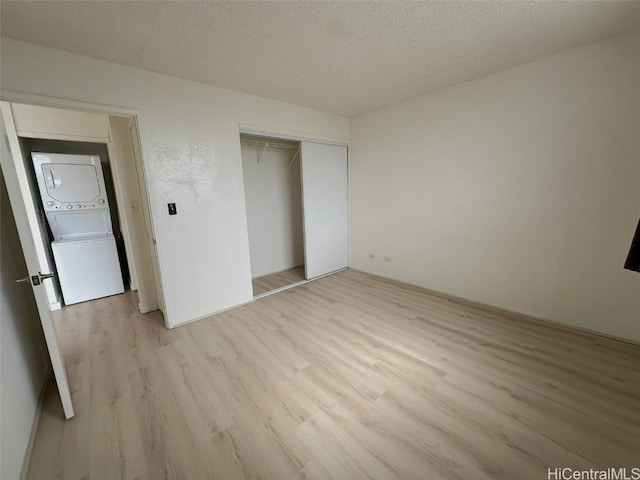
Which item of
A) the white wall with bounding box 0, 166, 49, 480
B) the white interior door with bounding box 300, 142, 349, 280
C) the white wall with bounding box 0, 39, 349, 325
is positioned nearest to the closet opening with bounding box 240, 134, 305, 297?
the white interior door with bounding box 300, 142, 349, 280

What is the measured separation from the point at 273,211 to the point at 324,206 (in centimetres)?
102

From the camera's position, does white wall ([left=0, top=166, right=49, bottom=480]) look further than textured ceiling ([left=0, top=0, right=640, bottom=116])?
No

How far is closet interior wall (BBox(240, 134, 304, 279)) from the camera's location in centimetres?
411

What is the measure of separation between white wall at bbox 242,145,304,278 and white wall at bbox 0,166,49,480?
256cm

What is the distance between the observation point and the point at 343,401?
1707 millimetres

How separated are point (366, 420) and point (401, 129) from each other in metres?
3.33

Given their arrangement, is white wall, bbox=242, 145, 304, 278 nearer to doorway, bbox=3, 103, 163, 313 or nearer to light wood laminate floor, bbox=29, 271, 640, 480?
doorway, bbox=3, 103, 163, 313

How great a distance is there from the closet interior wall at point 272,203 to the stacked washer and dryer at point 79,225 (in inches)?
78.4

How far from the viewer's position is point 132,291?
3.81 m

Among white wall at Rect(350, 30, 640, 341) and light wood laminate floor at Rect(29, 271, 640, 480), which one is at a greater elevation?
white wall at Rect(350, 30, 640, 341)

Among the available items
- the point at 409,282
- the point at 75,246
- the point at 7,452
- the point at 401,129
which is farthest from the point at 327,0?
the point at 75,246

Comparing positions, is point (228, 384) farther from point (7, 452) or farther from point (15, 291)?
point (15, 291)

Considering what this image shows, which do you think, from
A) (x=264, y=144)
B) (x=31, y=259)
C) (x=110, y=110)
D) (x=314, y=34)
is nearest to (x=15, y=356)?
(x=31, y=259)

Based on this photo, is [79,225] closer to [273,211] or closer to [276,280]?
[273,211]
